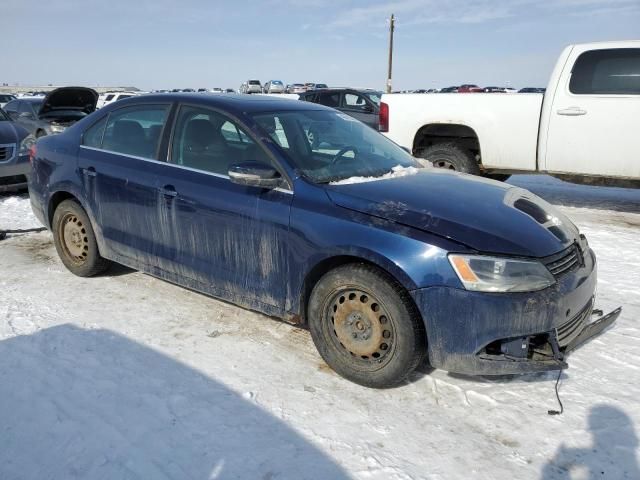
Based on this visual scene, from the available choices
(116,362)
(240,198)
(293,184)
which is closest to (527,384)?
(293,184)

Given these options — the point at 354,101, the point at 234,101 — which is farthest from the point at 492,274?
the point at 354,101

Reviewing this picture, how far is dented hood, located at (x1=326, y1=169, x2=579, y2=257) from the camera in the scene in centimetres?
274

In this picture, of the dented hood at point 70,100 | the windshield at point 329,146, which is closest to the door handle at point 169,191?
the windshield at point 329,146

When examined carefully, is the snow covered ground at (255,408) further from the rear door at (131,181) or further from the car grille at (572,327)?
the rear door at (131,181)

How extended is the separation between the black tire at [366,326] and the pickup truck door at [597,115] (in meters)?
4.92

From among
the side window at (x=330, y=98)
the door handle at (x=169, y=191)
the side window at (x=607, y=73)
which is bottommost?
the door handle at (x=169, y=191)

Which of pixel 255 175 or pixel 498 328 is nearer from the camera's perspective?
pixel 498 328

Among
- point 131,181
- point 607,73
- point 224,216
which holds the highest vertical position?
point 607,73

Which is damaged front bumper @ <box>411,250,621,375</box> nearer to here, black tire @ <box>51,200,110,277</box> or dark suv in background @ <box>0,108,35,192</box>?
black tire @ <box>51,200,110,277</box>

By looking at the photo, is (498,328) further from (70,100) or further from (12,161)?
(70,100)

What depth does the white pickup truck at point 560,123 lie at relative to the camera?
21.0 ft

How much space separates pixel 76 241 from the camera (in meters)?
4.66

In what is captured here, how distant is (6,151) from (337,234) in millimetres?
6876

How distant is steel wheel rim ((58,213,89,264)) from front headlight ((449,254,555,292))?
333 centimetres
